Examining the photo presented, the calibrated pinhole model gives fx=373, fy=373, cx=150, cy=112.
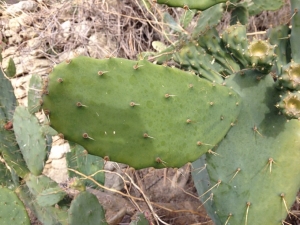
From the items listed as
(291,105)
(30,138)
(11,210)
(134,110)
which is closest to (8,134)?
(30,138)

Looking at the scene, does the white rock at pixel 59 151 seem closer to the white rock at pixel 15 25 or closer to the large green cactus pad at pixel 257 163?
the white rock at pixel 15 25

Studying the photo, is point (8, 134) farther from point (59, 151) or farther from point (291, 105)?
point (291, 105)

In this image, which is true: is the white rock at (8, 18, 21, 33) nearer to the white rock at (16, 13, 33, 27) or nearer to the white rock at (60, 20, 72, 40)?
the white rock at (16, 13, 33, 27)

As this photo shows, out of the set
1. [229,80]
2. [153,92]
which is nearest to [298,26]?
[229,80]

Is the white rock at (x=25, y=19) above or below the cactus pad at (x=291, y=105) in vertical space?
below

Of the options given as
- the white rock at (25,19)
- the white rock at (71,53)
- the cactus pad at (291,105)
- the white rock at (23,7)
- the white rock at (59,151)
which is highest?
the cactus pad at (291,105)

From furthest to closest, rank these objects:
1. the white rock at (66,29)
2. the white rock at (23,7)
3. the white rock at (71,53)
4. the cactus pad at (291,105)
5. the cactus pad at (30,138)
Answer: the white rock at (23,7), the white rock at (66,29), the white rock at (71,53), the cactus pad at (30,138), the cactus pad at (291,105)

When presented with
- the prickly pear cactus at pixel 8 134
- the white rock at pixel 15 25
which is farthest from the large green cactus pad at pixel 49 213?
the white rock at pixel 15 25
